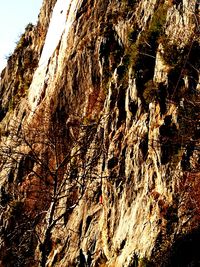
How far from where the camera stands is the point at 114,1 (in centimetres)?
2694

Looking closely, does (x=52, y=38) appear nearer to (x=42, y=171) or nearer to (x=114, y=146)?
(x=42, y=171)

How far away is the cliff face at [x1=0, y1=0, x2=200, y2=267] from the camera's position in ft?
49.5

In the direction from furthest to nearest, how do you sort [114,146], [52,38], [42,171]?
[52,38], [42,171], [114,146]

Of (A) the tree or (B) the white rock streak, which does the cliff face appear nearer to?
(A) the tree

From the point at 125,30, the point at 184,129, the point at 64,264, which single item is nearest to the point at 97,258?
the point at 64,264

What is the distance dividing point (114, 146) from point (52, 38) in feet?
54.1

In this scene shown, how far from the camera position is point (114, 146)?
19.3 m

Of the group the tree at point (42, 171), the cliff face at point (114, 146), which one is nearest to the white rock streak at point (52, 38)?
the cliff face at point (114, 146)

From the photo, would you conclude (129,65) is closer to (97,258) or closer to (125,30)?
(125,30)

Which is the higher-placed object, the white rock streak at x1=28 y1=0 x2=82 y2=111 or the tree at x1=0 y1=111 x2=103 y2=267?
the white rock streak at x1=28 y1=0 x2=82 y2=111

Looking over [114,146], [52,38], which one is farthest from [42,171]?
[52,38]

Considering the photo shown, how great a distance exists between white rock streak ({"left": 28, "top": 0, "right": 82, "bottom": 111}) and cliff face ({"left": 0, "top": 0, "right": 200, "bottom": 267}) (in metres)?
0.22

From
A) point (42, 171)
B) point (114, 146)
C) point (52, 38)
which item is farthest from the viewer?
point (52, 38)

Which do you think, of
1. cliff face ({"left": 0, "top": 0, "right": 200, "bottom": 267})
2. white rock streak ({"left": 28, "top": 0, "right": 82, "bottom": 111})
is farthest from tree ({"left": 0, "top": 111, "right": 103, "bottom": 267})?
white rock streak ({"left": 28, "top": 0, "right": 82, "bottom": 111})
